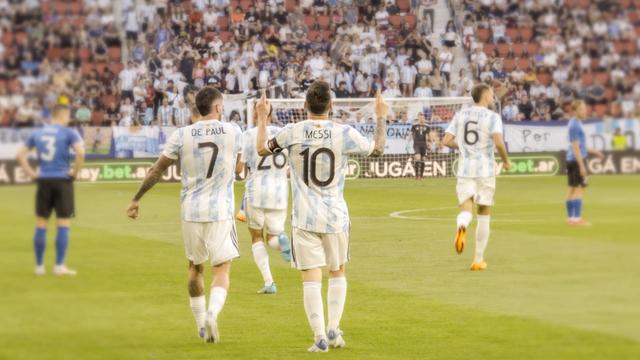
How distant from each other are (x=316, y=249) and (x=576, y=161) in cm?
1214

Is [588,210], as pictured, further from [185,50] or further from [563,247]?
[185,50]

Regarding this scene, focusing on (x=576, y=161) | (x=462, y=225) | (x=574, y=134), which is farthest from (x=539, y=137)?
(x=462, y=225)

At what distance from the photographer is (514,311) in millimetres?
12266

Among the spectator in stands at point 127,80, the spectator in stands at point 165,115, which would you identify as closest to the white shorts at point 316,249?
the spectator in stands at point 127,80

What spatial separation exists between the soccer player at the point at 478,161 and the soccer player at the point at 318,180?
5.67 meters

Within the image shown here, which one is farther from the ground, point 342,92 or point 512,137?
point 342,92

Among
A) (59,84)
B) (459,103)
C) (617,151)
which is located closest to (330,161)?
(59,84)

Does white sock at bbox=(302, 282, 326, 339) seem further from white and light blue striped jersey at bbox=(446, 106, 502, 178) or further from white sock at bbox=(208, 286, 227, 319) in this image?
white and light blue striped jersey at bbox=(446, 106, 502, 178)

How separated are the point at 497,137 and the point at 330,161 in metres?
5.77

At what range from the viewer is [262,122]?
10133 millimetres

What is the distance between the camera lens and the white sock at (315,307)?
10.1 metres

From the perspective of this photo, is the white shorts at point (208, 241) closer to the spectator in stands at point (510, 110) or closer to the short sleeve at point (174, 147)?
the short sleeve at point (174, 147)

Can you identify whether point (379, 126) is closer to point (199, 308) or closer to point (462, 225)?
point (199, 308)

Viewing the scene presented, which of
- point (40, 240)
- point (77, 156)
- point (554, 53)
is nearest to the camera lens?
point (40, 240)
